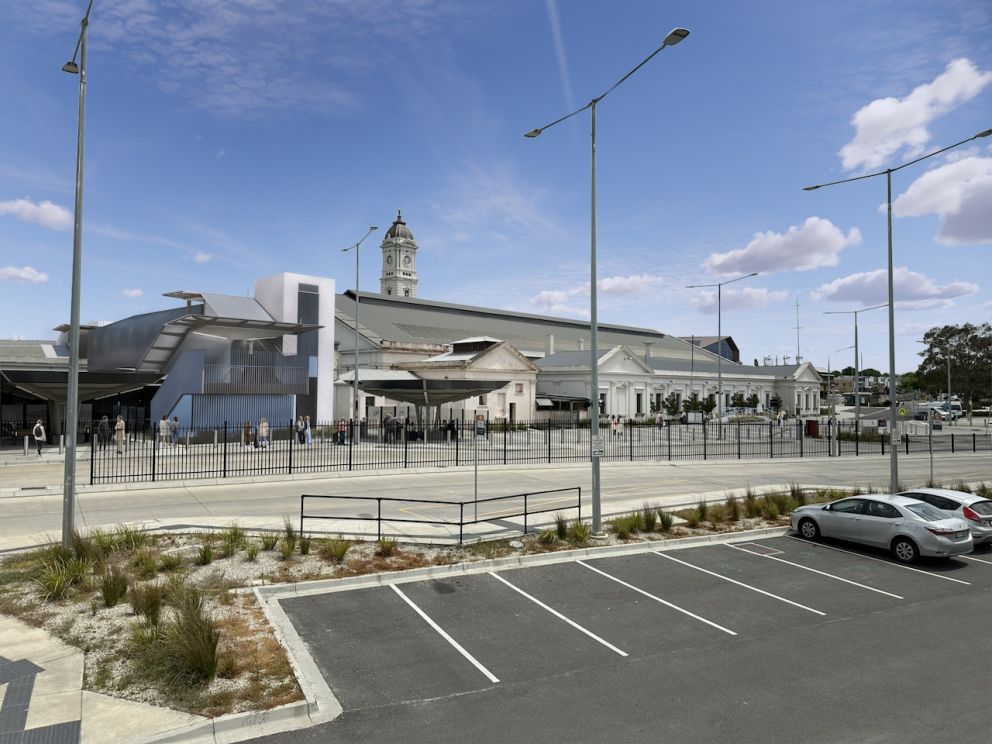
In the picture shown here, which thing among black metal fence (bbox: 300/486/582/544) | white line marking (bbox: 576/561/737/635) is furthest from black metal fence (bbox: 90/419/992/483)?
white line marking (bbox: 576/561/737/635)

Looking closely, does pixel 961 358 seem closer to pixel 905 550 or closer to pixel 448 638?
pixel 905 550

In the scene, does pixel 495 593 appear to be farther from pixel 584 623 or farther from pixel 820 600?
pixel 820 600

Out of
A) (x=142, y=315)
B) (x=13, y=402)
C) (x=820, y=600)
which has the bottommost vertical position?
(x=820, y=600)

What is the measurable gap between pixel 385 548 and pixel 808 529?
10.4 m

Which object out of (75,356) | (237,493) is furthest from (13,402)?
(75,356)

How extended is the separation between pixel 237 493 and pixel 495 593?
14466 mm

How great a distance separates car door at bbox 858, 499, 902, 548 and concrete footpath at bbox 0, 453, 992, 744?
6.33 metres

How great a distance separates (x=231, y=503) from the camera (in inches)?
825

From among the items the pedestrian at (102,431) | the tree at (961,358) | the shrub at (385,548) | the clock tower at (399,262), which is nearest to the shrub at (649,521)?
the shrub at (385,548)

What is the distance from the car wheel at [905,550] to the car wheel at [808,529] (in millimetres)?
1834

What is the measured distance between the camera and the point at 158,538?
1509 cm

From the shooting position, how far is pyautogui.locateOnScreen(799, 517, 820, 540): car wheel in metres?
16.5

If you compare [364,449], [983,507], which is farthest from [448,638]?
[364,449]

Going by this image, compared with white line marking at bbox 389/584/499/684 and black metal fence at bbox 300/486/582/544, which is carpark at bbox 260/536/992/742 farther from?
black metal fence at bbox 300/486/582/544
